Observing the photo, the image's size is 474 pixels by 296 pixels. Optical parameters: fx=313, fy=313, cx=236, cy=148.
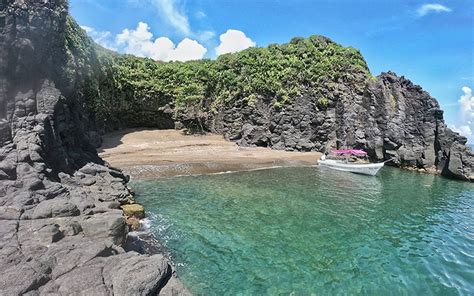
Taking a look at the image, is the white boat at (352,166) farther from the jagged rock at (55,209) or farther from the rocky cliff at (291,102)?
the jagged rock at (55,209)

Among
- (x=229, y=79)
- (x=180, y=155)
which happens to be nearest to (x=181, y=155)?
(x=180, y=155)

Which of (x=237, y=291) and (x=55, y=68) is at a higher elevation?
(x=55, y=68)

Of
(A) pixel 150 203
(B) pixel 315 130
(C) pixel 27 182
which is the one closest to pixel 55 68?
(C) pixel 27 182

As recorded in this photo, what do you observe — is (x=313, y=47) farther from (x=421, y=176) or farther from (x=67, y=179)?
(x=67, y=179)

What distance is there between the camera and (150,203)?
22.9 m

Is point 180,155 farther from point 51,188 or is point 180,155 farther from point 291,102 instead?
point 51,188

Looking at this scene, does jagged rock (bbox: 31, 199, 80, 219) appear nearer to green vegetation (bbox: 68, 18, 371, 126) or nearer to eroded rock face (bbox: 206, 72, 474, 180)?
eroded rock face (bbox: 206, 72, 474, 180)

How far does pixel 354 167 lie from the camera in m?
39.7

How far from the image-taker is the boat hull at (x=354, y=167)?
38537 millimetres

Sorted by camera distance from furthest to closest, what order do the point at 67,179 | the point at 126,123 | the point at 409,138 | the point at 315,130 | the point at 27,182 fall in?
1. the point at 126,123
2. the point at 315,130
3. the point at 409,138
4. the point at 67,179
5. the point at 27,182

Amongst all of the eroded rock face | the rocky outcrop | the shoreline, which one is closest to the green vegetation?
the eroded rock face

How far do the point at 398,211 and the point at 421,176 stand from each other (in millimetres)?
21637

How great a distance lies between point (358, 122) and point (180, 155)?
29.3 meters

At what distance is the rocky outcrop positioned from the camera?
8969 mm
